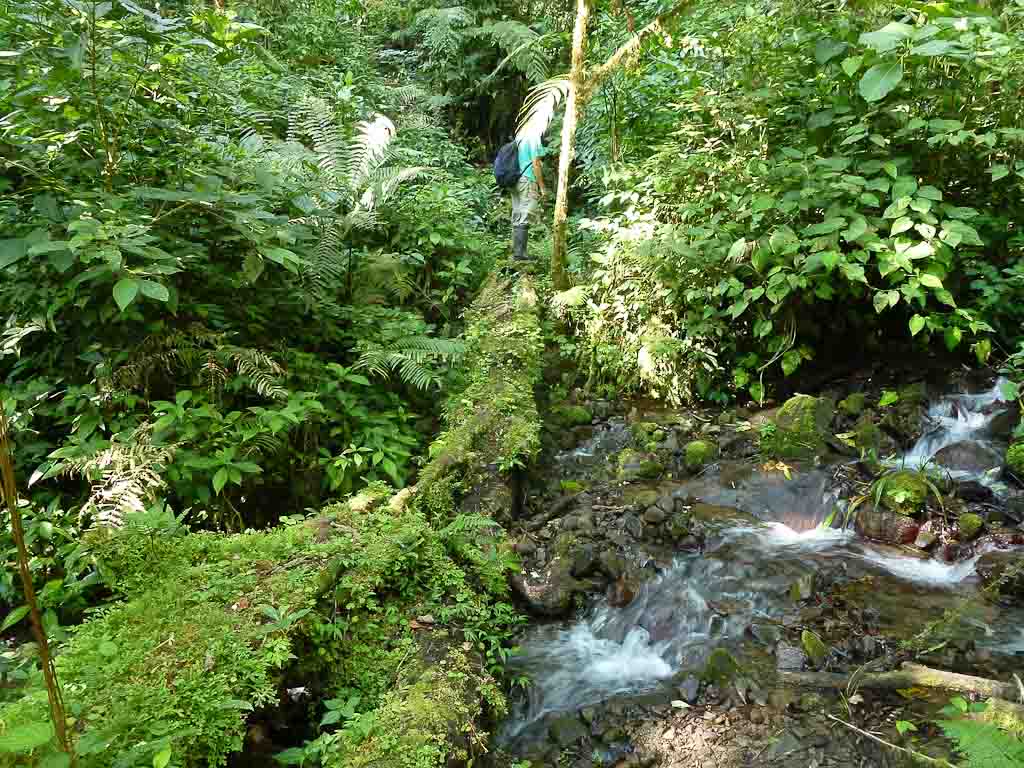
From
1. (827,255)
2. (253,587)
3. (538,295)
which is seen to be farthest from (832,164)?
(253,587)

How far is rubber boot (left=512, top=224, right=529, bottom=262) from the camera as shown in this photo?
310 inches

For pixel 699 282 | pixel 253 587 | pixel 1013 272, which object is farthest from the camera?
pixel 699 282

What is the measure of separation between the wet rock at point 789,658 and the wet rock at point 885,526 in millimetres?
1384

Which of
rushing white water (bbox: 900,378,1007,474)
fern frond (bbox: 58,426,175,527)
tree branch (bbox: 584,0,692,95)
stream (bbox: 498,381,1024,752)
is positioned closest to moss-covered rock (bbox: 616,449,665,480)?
stream (bbox: 498,381,1024,752)

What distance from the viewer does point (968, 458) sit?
4.72 m

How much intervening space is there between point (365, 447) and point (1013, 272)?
5.19 metres

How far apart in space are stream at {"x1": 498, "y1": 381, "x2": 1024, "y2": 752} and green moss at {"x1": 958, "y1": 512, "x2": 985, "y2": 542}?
0.44 feet

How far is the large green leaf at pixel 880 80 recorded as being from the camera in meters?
3.68

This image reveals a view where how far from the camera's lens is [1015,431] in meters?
4.61

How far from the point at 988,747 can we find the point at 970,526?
263 centimetres

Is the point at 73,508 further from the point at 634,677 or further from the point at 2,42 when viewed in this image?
the point at 634,677

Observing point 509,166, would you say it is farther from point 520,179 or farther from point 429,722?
point 429,722

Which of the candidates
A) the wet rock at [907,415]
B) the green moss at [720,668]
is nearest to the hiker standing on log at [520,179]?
the wet rock at [907,415]

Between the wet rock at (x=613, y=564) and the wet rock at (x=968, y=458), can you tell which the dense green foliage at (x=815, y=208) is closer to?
the wet rock at (x=968, y=458)
